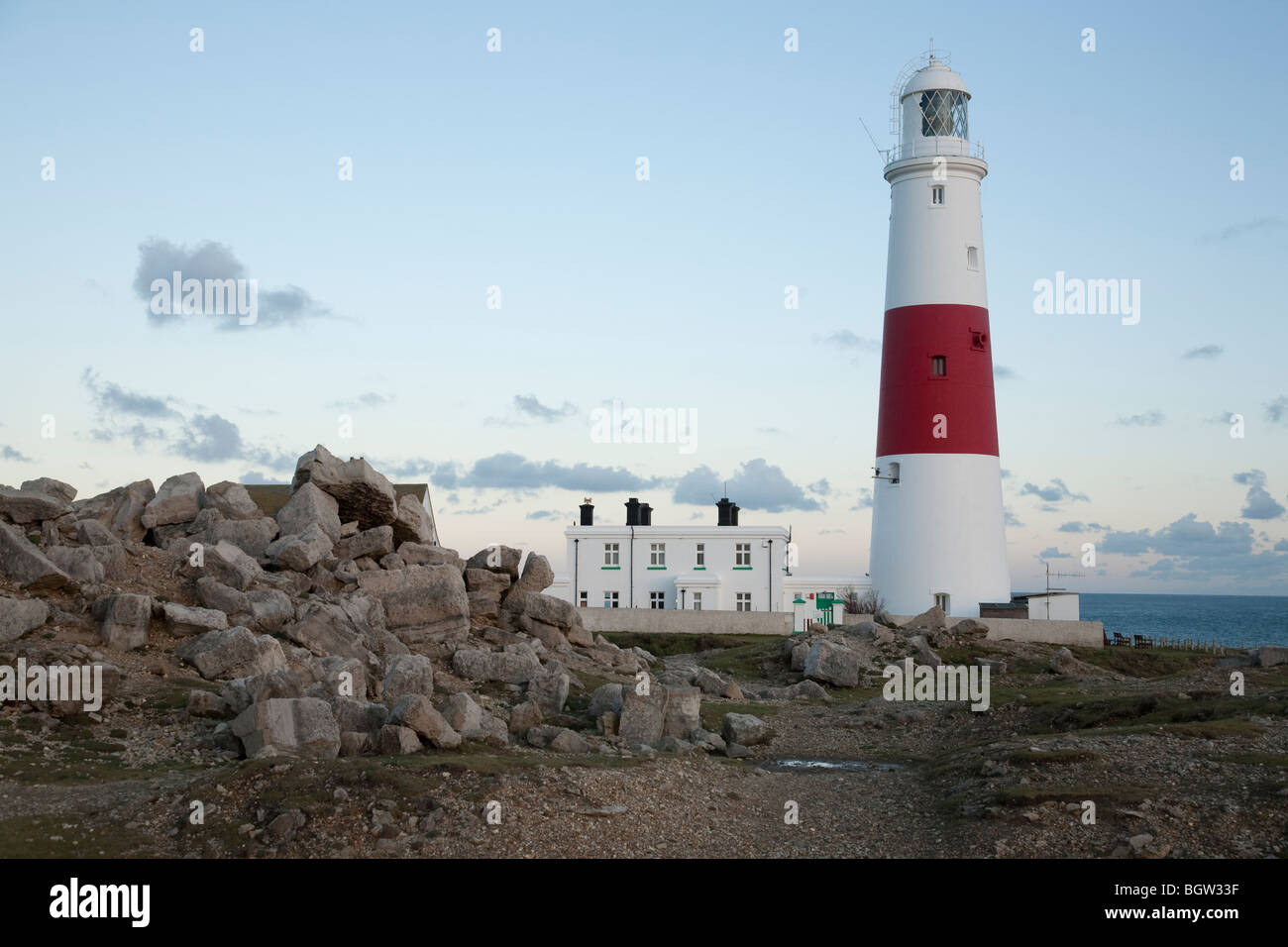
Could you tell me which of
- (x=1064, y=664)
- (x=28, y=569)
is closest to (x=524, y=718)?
(x=28, y=569)

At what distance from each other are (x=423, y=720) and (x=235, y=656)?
597 cm

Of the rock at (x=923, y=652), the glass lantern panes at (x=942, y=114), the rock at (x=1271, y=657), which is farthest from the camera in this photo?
the glass lantern panes at (x=942, y=114)

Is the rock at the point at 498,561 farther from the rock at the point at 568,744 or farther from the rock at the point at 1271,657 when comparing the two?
the rock at the point at 1271,657

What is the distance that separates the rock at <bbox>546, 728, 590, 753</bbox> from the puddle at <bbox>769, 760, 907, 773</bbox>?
3610 millimetres

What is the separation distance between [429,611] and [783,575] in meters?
32.3

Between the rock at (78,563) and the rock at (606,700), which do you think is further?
the rock at (78,563)

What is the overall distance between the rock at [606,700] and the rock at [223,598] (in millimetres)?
7619

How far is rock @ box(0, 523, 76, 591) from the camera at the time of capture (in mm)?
22812

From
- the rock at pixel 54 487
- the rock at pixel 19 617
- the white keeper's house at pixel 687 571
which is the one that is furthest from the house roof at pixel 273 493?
the rock at pixel 19 617

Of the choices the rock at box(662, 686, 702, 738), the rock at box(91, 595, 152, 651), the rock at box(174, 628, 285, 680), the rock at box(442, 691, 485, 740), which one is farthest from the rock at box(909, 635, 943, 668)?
the rock at box(91, 595, 152, 651)

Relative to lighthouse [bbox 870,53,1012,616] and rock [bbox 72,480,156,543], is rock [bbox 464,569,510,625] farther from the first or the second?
lighthouse [bbox 870,53,1012,616]

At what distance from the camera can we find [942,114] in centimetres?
4684

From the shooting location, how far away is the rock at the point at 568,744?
2016 cm
